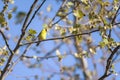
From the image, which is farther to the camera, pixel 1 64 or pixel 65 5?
pixel 65 5

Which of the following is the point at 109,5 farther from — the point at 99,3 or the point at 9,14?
the point at 9,14

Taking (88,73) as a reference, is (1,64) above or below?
above

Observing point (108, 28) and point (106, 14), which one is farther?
point (106, 14)

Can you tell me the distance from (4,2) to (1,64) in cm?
64

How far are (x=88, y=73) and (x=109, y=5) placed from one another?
621 centimetres

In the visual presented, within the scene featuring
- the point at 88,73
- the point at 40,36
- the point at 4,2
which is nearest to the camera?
the point at 40,36

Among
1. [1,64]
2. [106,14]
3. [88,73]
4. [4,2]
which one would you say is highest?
[4,2]

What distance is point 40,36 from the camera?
352cm

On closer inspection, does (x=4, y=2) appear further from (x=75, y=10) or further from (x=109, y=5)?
(x=109, y=5)

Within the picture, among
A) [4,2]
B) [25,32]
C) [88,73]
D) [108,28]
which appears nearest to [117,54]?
[108,28]

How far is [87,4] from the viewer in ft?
12.4

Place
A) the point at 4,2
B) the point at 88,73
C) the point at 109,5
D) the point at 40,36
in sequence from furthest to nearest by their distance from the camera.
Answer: the point at 88,73 → the point at 109,5 → the point at 4,2 → the point at 40,36

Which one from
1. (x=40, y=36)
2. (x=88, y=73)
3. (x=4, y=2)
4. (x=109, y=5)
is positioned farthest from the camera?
(x=88, y=73)

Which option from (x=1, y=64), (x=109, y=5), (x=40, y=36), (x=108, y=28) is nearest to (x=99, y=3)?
(x=109, y=5)
